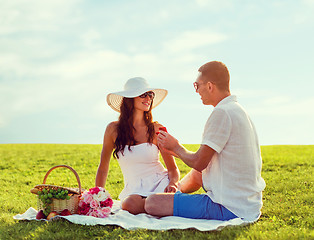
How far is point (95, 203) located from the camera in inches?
204

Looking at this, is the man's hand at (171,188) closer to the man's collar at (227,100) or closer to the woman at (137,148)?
the woman at (137,148)

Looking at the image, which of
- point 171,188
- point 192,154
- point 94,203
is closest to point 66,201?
point 94,203

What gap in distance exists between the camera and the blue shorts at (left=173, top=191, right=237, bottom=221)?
15.5 feet

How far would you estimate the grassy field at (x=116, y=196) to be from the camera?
4.41 metres

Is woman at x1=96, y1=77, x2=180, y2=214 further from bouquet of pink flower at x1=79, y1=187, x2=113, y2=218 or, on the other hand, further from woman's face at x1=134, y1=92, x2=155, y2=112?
bouquet of pink flower at x1=79, y1=187, x2=113, y2=218

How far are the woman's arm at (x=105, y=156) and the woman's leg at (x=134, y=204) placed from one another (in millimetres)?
560

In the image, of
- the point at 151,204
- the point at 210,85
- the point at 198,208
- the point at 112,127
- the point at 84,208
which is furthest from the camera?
the point at 112,127

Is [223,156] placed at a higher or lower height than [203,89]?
lower

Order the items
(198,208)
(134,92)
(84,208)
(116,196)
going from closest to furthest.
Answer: (198,208) → (84,208) → (134,92) → (116,196)

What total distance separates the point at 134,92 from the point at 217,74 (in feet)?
5.07

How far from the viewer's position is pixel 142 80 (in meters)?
5.84

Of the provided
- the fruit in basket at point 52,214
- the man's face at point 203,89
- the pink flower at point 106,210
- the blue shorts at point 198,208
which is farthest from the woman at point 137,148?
the man's face at point 203,89

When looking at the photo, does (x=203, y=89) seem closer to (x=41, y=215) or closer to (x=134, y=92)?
(x=134, y=92)

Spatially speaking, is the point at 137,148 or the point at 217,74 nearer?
the point at 217,74
